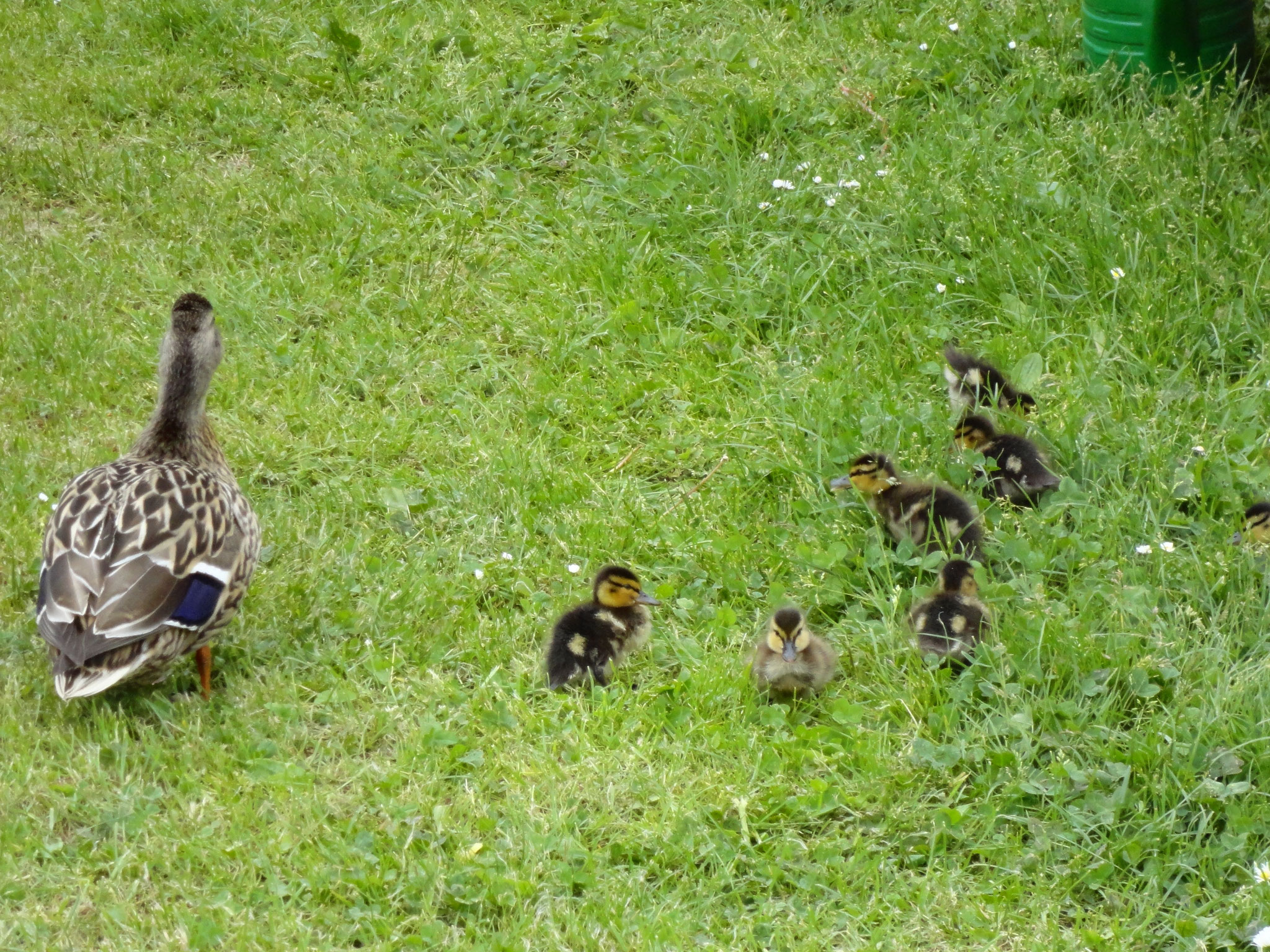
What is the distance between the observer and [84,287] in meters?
6.79

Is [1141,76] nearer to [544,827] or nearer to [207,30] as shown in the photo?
[544,827]

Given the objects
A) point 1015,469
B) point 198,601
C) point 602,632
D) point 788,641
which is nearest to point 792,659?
point 788,641

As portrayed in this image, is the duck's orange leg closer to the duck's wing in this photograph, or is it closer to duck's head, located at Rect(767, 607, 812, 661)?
the duck's wing

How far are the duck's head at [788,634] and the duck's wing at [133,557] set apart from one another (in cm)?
177

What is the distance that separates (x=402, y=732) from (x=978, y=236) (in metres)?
3.49

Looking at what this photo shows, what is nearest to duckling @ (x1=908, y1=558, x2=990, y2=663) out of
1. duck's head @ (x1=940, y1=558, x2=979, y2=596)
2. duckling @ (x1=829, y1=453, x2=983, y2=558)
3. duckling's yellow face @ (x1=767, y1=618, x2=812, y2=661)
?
duck's head @ (x1=940, y1=558, x2=979, y2=596)

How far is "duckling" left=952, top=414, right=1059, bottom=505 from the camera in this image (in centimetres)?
493

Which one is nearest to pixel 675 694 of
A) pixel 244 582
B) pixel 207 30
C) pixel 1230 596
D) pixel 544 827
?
pixel 544 827

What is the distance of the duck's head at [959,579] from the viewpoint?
14.8 ft

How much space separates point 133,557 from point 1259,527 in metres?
3.68

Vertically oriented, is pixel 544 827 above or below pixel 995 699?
below

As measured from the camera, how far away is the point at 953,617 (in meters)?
4.33

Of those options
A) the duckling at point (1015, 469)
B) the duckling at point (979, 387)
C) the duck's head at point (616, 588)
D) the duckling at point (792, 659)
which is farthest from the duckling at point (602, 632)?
the duckling at point (979, 387)

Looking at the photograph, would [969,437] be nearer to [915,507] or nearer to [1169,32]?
[915,507]
